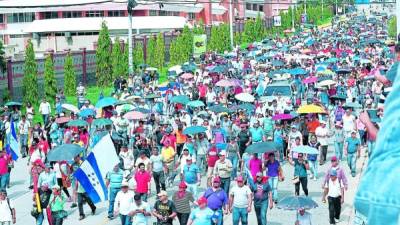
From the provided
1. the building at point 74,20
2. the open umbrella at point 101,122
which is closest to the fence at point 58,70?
the open umbrella at point 101,122

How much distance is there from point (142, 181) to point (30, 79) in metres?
23.6

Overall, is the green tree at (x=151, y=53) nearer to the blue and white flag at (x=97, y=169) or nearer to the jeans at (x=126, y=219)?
the blue and white flag at (x=97, y=169)

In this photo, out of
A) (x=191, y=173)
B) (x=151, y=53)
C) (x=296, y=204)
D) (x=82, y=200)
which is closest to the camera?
(x=296, y=204)

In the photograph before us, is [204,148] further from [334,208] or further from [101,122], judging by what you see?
[334,208]

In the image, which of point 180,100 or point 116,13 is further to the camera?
point 116,13

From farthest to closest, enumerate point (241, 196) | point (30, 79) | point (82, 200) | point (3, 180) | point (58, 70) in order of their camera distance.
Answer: point (58, 70) < point (30, 79) < point (3, 180) < point (82, 200) < point (241, 196)

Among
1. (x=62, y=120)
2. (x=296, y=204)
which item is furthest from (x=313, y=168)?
(x=62, y=120)

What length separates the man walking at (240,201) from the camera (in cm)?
1346

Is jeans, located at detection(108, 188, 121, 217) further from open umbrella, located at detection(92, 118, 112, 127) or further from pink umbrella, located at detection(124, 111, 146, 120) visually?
pink umbrella, located at detection(124, 111, 146, 120)

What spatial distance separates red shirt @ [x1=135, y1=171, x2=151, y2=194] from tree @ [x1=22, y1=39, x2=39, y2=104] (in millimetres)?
23464

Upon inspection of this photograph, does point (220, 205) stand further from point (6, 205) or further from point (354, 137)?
point (354, 137)

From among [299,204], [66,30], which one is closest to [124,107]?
[299,204]

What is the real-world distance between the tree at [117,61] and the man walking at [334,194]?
1337 inches

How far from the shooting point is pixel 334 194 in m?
14.3
